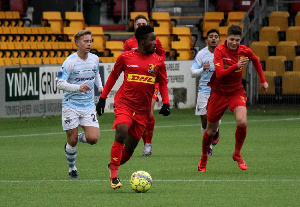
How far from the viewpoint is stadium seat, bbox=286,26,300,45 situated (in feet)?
93.6

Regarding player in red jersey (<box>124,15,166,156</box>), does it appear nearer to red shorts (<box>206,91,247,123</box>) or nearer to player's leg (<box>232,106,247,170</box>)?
red shorts (<box>206,91,247,123</box>)

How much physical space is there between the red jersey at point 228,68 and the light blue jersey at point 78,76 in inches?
68.5

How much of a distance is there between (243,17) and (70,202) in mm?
20464

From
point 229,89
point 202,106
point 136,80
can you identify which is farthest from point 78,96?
point 202,106

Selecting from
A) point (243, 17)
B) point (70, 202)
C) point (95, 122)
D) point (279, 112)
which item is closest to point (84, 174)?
point (95, 122)

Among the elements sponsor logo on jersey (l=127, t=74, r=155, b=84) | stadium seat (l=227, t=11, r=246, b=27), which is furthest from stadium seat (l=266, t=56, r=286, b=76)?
sponsor logo on jersey (l=127, t=74, r=155, b=84)

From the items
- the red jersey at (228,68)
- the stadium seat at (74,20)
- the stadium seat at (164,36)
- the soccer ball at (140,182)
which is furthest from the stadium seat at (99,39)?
the soccer ball at (140,182)

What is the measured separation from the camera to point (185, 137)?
1881 centimetres

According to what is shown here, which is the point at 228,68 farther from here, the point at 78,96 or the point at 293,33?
the point at 293,33

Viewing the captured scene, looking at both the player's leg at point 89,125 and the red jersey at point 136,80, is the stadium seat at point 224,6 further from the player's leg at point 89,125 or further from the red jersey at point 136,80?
the red jersey at point 136,80

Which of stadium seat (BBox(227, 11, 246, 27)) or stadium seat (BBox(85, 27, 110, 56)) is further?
stadium seat (BBox(227, 11, 246, 27))

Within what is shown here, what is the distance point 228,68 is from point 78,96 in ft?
6.90

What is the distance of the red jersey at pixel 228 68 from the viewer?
40.7ft

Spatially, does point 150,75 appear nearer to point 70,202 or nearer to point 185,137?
point 70,202
